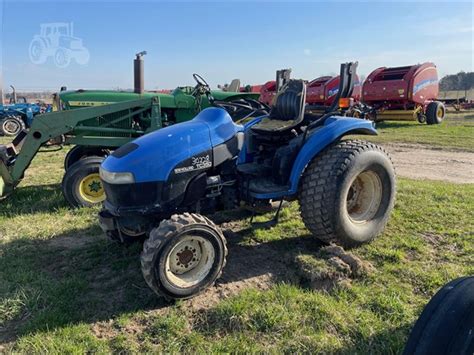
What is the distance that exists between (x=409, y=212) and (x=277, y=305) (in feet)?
8.39

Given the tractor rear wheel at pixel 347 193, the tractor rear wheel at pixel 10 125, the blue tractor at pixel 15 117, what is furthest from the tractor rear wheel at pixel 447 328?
the tractor rear wheel at pixel 10 125

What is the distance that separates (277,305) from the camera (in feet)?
9.53

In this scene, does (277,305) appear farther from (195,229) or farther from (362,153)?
(362,153)

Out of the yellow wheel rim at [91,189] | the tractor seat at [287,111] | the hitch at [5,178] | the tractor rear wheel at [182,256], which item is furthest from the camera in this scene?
the yellow wheel rim at [91,189]

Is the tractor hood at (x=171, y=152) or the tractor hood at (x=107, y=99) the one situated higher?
the tractor hood at (x=107, y=99)

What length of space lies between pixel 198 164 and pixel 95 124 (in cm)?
362

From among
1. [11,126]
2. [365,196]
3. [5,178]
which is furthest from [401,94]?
[11,126]

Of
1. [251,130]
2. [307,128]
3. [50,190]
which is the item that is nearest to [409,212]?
[307,128]

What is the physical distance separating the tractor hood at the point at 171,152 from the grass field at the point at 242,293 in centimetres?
88

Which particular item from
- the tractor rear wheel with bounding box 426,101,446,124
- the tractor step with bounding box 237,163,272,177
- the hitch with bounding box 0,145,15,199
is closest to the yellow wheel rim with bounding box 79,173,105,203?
the hitch with bounding box 0,145,15,199

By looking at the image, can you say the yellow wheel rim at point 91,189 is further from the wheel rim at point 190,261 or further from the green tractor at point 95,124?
the wheel rim at point 190,261

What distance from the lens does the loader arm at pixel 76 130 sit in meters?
5.59

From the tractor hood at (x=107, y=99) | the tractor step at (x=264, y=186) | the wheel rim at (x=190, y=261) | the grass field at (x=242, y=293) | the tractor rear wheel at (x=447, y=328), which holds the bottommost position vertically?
the grass field at (x=242, y=293)

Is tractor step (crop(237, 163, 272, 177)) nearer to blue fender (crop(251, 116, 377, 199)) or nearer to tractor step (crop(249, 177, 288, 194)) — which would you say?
tractor step (crop(249, 177, 288, 194))
